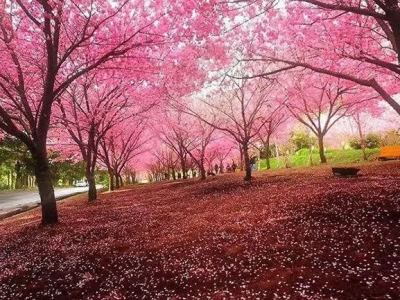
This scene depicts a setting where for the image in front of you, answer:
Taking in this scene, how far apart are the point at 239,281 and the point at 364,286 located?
7.63ft

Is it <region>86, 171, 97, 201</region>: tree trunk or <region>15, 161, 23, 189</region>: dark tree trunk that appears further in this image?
<region>15, 161, 23, 189</region>: dark tree trunk

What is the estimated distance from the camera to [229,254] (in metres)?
8.67

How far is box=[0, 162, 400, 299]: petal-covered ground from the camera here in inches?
262

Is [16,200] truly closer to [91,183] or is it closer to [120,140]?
[120,140]

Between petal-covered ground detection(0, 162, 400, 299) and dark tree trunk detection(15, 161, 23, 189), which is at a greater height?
dark tree trunk detection(15, 161, 23, 189)

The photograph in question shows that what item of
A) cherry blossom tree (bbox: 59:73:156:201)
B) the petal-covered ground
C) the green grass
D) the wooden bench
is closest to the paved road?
cherry blossom tree (bbox: 59:73:156:201)

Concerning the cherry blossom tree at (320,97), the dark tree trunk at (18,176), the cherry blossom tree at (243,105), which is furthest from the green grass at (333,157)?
the dark tree trunk at (18,176)

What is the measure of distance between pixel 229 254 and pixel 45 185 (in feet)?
32.6

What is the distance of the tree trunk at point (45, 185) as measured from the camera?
49.1 ft

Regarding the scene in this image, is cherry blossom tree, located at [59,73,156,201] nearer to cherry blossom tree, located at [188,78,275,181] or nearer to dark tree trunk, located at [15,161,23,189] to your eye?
cherry blossom tree, located at [188,78,275,181]

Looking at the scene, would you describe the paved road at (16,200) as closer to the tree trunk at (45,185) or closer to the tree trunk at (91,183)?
the tree trunk at (91,183)

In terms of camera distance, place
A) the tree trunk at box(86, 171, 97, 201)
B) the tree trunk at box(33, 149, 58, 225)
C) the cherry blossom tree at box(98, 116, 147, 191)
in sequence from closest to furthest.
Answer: the tree trunk at box(33, 149, 58, 225), the tree trunk at box(86, 171, 97, 201), the cherry blossom tree at box(98, 116, 147, 191)

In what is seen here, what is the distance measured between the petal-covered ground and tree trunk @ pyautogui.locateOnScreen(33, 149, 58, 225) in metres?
0.87

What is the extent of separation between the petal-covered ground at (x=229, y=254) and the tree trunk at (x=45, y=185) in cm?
87
